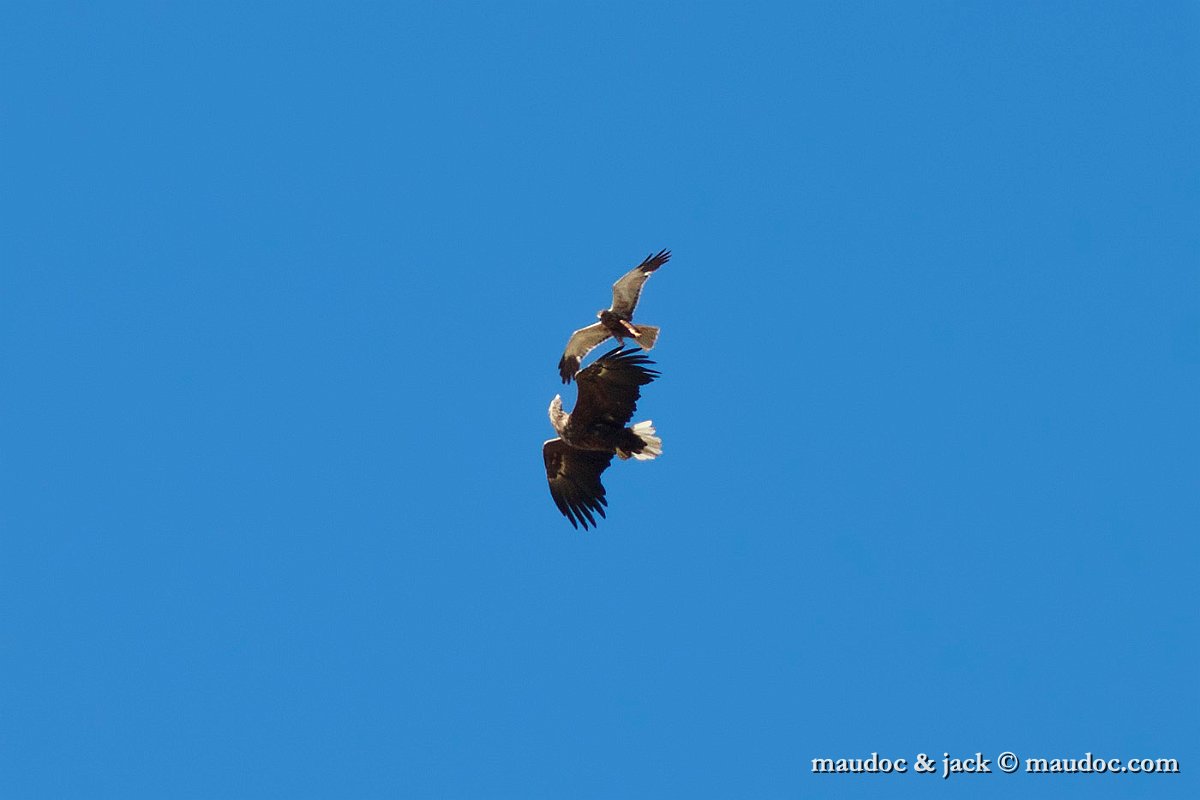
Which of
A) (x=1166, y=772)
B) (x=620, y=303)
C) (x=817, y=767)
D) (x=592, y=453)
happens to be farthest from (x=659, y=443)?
(x=1166, y=772)

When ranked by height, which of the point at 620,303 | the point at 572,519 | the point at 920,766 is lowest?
the point at 920,766

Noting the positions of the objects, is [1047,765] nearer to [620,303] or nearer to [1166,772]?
[1166,772]

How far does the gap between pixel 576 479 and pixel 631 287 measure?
2494mm

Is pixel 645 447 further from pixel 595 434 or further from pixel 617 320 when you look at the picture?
pixel 617 320

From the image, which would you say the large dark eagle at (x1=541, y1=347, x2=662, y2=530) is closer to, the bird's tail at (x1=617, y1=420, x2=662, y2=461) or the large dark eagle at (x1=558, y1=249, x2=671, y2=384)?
the bird's tail at (x1=617, y1=420, x2=662, y2=461)

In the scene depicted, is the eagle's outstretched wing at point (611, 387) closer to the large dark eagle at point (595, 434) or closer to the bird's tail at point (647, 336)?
the large dark eagle at point (595, 434)

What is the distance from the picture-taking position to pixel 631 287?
17719mm

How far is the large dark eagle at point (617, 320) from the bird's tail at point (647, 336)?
11cm

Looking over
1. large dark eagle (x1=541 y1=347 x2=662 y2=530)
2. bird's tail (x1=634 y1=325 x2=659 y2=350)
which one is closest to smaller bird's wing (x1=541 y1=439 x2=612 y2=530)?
large dark eagle (x1=541 y1=347 x2=662 y2=530)

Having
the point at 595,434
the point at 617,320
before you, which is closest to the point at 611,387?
the point at 595,434

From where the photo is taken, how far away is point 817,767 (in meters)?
16.8

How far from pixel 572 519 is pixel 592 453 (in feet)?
2.71

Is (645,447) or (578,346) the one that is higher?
(578,346)

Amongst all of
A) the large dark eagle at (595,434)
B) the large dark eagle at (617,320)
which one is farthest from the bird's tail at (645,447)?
the large dark eagle at (617,320)
